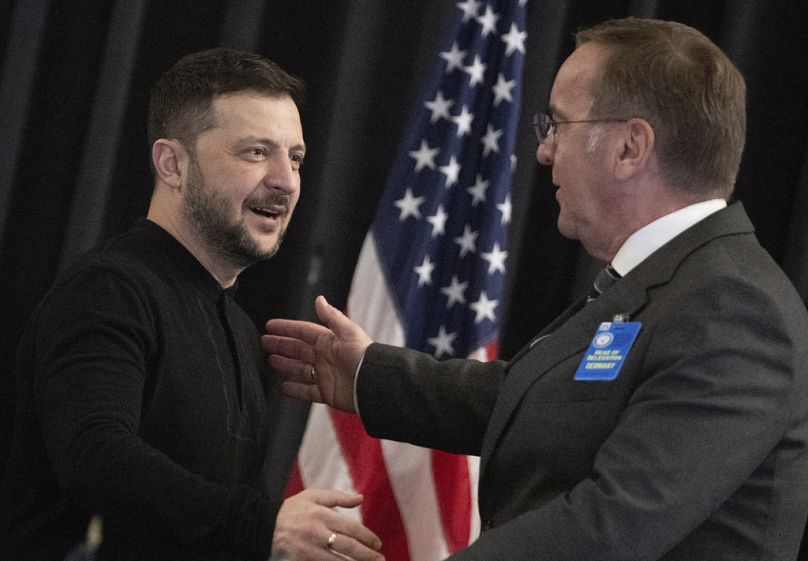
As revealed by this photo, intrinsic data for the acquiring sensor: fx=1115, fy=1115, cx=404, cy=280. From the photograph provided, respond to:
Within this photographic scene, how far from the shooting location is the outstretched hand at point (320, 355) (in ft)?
7.98

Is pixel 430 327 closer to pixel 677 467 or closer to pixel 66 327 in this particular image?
pixel 66 327

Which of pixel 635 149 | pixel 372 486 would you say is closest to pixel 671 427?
pixel 635 149

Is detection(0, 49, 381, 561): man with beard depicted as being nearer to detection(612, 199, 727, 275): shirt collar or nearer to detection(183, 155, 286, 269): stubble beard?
detection(183, 155, 286, 269): stubble beard

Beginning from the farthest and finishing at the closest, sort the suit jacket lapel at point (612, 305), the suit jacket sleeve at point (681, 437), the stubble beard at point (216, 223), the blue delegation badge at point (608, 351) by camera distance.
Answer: the stubble beard at point (216, 223) → the suit jacket lapel at point (612, 305) → the blue delegation badge at point (608, 351) → the suit jacket sleeve at point (681, 437)

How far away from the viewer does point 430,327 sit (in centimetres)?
296

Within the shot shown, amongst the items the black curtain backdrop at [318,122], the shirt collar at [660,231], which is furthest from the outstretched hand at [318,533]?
the black curtain backdrop at [318,122]

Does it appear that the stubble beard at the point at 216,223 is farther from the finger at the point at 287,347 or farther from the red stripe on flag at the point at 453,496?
the red stripe on flag at the point at 453,496

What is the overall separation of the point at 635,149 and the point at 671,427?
1.76 ft

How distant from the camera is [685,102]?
1.79 m

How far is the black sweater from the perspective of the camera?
70.6 inches

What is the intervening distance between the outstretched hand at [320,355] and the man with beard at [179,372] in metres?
0.07

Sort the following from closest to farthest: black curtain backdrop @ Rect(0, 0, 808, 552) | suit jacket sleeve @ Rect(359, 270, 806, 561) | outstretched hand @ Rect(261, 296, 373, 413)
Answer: suit jacket sleeve @ Rect(359, 270, 806, 561) < outstretched hand @ Rect(261, 296, 373, 413) < black curtain backdrop @ Rect(0, 0, 808, 552)

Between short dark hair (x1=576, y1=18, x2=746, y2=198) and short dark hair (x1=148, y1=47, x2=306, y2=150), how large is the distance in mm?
845

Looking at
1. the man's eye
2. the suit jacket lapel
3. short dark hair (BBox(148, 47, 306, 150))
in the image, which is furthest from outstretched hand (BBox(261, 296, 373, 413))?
the suit jacket lapel
